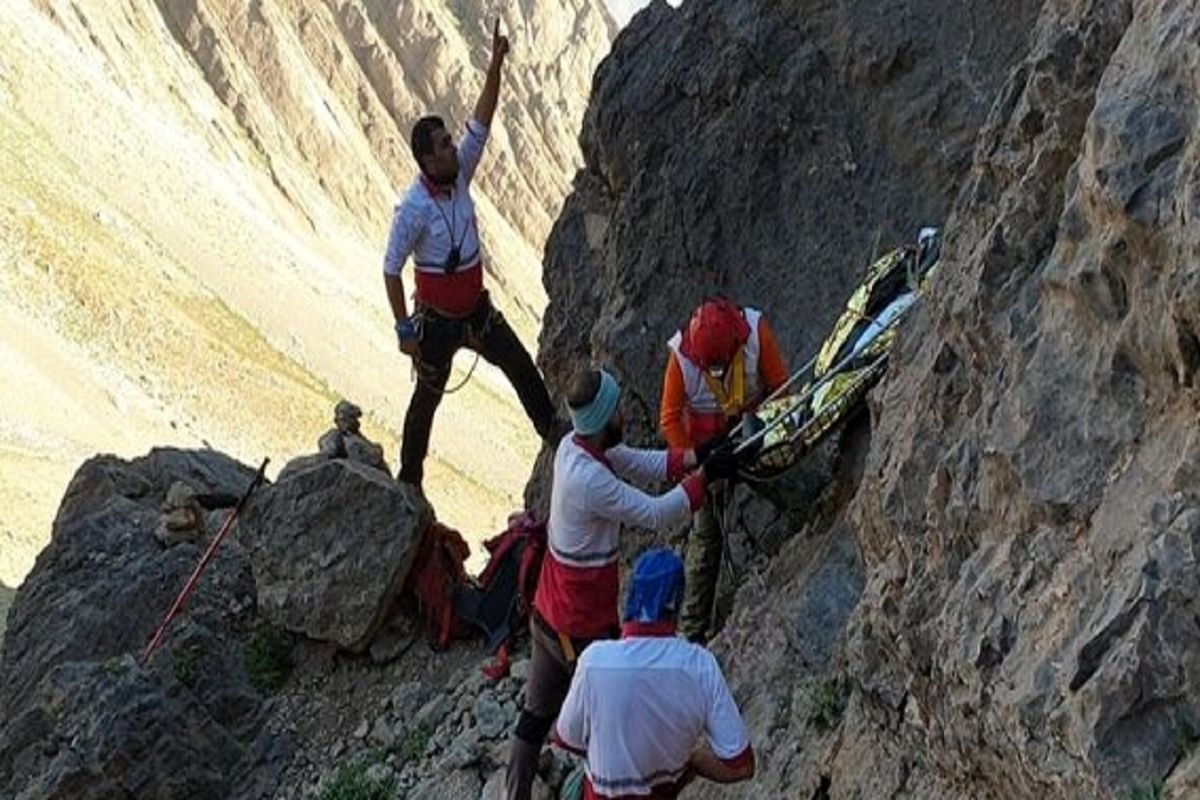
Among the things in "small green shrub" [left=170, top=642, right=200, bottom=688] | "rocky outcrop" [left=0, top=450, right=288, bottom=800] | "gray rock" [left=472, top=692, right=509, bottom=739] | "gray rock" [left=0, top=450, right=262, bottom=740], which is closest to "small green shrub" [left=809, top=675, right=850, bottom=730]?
"gray rock" [left=472, top=692, right=509, bottom=739]

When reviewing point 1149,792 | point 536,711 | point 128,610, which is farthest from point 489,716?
point 1149,792

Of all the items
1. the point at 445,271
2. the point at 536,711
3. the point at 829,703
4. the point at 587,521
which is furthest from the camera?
the point at 445,271

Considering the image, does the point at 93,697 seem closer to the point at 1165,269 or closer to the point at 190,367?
the point at 1165,269

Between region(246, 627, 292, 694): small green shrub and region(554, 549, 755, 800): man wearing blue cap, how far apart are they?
7.40 meters

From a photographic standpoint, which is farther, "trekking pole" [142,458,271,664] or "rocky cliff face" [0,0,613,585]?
"rocky cliff face" [0,0,613,585]

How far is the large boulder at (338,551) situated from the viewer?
13492 millimetres

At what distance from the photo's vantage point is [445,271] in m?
12.8

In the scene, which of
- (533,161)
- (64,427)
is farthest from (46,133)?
(533,161)

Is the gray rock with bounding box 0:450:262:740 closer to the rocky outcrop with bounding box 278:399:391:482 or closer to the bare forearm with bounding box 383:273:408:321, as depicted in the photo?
the rocky outcrop with bounding box 278:399:391:482

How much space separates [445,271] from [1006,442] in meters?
7.10

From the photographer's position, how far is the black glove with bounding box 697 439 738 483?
9406mm

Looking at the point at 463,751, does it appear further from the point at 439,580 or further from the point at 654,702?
the point at 654,702

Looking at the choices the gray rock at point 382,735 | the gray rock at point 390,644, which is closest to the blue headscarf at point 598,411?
the gray rock at point 382,735

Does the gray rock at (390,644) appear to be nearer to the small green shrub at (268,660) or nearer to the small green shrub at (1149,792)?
the small green shrub at (268,660)
